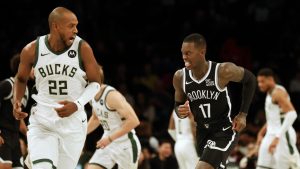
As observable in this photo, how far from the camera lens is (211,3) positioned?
55.4ft

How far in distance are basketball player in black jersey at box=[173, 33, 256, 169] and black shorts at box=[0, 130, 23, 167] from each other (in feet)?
7.12

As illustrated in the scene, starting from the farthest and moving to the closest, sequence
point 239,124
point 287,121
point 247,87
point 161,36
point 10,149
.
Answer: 1. point 161,36
2. point 287,121
3. point 10,149
4. point 247,87
5. point 239,124

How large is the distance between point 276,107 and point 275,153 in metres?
0.72

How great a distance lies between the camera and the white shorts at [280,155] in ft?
34.8

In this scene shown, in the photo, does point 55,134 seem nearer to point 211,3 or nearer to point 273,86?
point 273,86

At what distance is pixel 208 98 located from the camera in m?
6.95

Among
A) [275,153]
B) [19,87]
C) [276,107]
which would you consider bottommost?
[275,153]

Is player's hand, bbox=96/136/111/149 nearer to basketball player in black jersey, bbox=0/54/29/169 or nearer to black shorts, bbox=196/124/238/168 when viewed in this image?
basketball player in black jersey, bbox=0/54/29/169

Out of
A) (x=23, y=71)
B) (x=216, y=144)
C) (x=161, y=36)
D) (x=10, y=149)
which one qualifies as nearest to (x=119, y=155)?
(x=10, y=149)

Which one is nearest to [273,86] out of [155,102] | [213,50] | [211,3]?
[155,102]

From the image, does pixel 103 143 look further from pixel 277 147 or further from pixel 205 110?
pixel 277 147

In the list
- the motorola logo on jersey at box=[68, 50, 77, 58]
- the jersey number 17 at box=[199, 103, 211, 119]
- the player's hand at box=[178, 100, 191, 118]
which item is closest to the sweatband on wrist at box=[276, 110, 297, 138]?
the jersey number 17 at box=[199, 103, 211, 119]

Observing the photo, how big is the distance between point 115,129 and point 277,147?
352 centimetres

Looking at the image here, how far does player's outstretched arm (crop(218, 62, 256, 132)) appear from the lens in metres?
6.90
